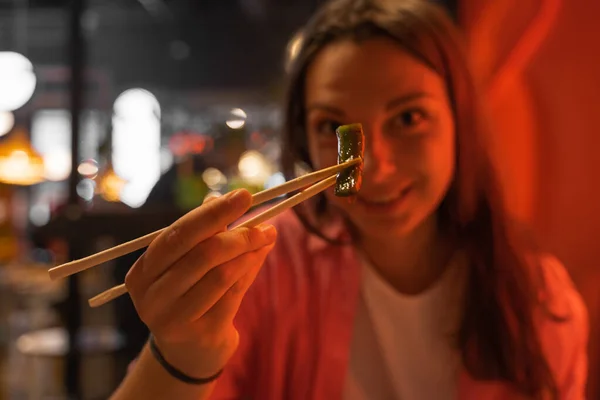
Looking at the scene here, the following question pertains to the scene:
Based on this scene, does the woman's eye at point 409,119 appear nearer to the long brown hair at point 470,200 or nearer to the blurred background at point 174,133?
the long brown hair at point 470,200

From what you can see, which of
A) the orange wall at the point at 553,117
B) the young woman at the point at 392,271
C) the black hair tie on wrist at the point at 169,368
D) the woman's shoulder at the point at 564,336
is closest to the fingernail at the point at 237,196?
the young woman at the point at 392,271

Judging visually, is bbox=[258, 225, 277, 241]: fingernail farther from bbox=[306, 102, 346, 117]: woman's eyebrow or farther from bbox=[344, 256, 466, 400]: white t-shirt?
bbox=[344, 256, 466, 400]: white t-shirt

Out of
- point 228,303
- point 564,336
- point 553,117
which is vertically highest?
point 553,117

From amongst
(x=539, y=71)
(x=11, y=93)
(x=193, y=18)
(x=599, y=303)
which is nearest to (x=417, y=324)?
(x=599, y=303)

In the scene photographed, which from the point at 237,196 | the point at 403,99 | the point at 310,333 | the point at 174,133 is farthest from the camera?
the point at 174,133

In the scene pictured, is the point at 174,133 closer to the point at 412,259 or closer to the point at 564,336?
the point at 412,259

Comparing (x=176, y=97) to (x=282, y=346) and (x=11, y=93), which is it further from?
(x=282, y=346)

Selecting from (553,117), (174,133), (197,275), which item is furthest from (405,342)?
(174,133)

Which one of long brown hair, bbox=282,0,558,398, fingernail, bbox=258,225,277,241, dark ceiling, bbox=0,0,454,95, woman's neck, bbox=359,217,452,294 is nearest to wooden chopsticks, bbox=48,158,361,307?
fingernail, bbox=258,225,277,241
